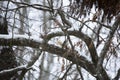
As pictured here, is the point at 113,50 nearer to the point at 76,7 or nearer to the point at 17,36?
the point at 76,7

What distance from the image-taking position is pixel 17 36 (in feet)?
14.7

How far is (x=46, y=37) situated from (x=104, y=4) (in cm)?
173

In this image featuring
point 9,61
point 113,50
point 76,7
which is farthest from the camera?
point 9,61

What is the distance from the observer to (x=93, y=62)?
174 inches

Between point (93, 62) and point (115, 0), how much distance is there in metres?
1.84

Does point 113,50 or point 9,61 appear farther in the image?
point 9,61

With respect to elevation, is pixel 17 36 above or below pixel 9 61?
above

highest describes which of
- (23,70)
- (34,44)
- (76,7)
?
(76,7)

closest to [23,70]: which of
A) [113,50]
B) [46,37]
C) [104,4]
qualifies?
[46,37]

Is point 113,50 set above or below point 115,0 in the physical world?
below

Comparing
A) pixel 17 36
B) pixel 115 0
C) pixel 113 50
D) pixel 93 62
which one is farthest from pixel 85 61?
pixel 115 0

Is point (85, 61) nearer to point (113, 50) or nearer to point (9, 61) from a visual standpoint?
point (9, 61)

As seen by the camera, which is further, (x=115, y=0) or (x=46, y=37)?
(x=46, y=37)

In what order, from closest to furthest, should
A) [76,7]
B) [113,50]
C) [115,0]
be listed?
[115,0] → [76,7] → [113,50]
